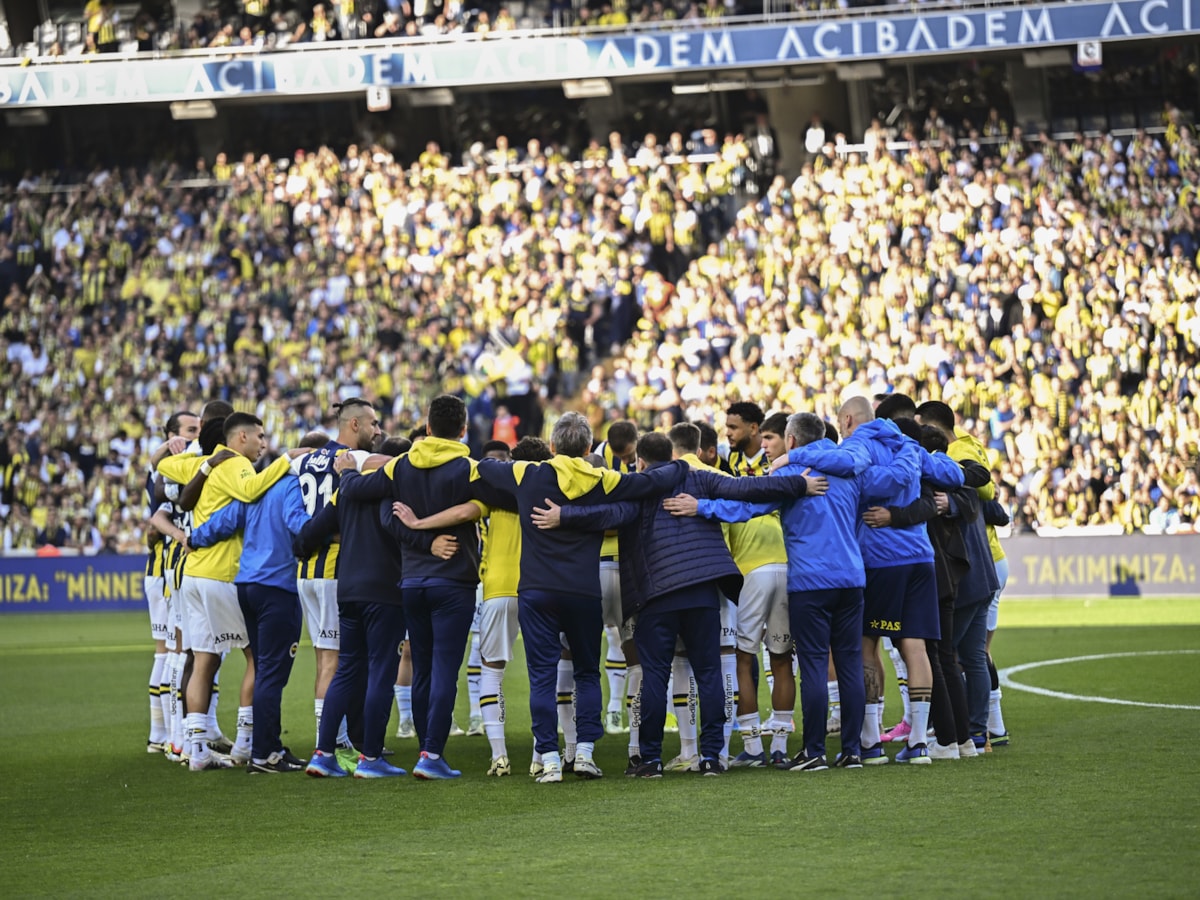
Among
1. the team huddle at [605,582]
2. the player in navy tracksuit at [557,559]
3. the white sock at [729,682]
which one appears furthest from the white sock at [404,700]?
the player in navy tracksuit at [557,559]

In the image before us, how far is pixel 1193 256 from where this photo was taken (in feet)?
94.5

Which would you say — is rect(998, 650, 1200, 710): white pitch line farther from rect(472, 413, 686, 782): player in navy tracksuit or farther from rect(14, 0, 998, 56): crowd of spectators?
rect(14, 0, 998, 56): crowd of spectators

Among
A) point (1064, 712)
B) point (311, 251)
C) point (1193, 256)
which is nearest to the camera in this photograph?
point (1064, 712)

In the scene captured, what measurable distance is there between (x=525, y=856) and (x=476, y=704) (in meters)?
5.87

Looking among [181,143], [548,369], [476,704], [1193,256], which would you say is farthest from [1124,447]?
[181,143]

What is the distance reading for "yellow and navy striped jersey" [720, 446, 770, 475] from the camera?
11742 mm

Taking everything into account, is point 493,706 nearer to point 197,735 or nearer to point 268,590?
point 268,590

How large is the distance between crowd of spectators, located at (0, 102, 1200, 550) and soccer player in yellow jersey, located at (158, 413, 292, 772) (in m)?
17.0

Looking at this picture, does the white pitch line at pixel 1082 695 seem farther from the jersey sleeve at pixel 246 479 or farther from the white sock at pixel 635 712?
the jersey sleeve at pixel 246 479

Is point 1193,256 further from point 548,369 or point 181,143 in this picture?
point 181,143

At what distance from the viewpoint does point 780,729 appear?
1039 cm

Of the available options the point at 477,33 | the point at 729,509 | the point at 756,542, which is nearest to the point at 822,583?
the point at 756,542

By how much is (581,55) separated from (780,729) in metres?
24.5

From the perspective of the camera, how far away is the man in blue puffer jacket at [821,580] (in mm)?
10047
